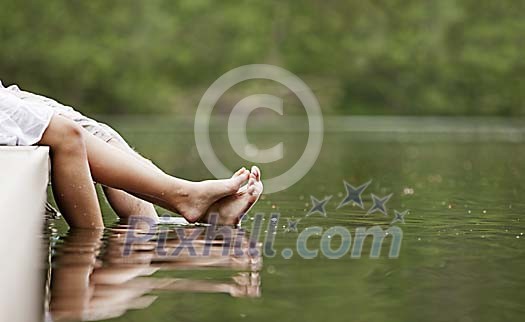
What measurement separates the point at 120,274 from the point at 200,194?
2.09ft

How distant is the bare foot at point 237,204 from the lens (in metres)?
2.49

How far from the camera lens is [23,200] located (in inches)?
69.4

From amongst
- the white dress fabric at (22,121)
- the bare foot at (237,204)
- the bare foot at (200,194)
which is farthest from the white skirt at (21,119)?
the bare foot at (237,204)

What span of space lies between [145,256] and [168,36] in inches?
853

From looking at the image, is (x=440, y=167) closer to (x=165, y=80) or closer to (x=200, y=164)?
(x=200, y=164)

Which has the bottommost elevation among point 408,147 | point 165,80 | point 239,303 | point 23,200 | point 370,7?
point 239,303

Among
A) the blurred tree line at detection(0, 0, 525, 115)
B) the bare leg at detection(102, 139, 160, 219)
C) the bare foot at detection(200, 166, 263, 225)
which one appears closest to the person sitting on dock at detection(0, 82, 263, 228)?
the bare foot at detection(200, 166, 263, 225)

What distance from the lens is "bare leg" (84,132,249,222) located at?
2307mm

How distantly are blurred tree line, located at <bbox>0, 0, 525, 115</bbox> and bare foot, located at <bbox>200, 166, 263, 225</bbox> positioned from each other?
63.9 ft

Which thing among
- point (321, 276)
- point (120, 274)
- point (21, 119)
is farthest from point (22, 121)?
point (321, 276)

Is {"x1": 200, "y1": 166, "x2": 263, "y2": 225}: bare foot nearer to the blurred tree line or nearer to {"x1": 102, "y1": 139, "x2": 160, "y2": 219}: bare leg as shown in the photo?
{"x1": 102, "y1": 139, "x2": 160, "y2": 219}: bare leg

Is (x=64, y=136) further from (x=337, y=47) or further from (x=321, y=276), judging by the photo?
(x=337, y=47)

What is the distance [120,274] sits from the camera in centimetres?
181

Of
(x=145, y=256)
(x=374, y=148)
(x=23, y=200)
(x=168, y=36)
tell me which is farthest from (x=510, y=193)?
(x=168, y=36)
